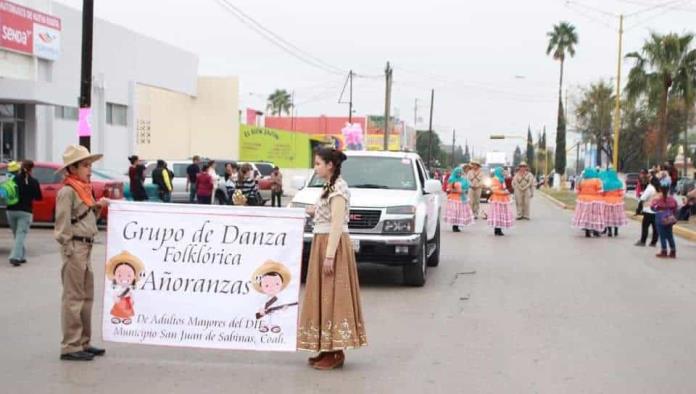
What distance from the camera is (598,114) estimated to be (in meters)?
77.6

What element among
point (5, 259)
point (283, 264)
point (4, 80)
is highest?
point (4, 80)

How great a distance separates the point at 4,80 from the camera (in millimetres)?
27469

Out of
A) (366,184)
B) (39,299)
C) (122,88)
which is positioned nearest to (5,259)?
(39,299)

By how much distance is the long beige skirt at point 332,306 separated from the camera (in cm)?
723

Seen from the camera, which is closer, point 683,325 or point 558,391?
point 558,391

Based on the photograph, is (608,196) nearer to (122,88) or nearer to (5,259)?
(5,259)

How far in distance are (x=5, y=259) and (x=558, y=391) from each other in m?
11.1

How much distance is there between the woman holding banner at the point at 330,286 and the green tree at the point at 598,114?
69220 mm

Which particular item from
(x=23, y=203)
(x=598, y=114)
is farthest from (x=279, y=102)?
(x=23, y=203)

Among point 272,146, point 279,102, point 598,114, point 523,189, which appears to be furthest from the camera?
point 279,102

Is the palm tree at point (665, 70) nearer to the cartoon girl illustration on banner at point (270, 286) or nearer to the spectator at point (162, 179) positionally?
the spectator at point (162, 179)

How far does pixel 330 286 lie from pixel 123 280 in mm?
1784

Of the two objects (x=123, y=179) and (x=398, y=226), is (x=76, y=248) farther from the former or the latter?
(x=123, y=179)

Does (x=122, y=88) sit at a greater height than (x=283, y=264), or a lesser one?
greater
